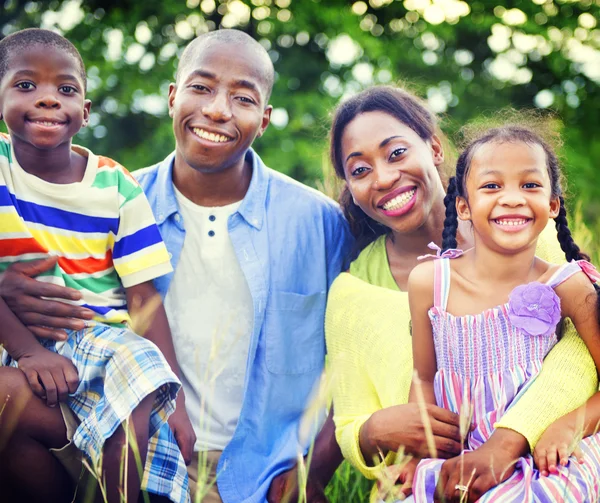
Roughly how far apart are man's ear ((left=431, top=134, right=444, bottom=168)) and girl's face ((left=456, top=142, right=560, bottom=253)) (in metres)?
0.70

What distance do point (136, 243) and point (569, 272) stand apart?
135cm

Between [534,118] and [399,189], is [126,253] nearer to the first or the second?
[399,189]

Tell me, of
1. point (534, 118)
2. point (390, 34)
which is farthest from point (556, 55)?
point (534, 118)

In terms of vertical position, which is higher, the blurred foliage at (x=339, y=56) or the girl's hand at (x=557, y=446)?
the blurred foliage at (x=339, y=56)

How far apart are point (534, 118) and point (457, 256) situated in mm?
609

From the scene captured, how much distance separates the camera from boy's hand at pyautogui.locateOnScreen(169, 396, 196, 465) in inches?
109

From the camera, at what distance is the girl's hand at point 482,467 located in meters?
2.23

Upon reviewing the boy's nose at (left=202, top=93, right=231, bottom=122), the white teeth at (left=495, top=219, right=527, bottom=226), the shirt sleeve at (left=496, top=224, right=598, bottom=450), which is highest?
the boy's nose at (left=202, top=93, right=231, bottom=122)

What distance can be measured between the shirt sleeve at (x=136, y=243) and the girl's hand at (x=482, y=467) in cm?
114

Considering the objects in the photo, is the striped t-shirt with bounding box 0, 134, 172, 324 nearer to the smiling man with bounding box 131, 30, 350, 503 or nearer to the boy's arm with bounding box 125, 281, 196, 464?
the boy's arm with bounding box 125, 281, 196, 464

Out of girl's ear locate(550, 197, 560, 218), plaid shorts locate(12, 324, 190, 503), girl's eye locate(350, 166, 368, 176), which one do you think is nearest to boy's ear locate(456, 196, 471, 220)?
girl's ear locate(550, 197, 560, 218)

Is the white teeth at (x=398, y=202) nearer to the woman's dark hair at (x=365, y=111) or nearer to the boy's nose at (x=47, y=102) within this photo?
the woman's dark hair at (x=365, y=111)

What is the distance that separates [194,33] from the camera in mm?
10617

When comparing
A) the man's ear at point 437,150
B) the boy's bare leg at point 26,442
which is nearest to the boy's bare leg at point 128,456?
the boy's bare leg at point 26,442
